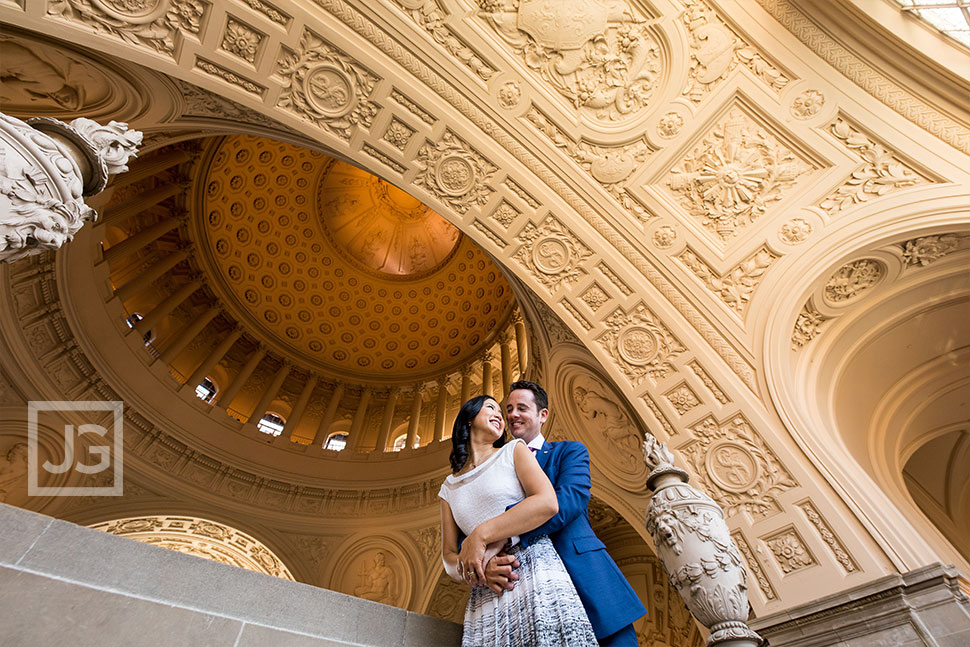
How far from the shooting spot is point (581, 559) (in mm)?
2369

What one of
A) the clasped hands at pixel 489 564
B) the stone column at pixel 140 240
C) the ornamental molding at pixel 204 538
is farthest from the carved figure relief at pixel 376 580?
the clasped hands at pixel 489 564

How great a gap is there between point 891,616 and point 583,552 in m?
5.47

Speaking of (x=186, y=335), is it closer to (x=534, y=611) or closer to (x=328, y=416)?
(x=328, y=416)

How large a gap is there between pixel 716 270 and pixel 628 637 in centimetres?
705

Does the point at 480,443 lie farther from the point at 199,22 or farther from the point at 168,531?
the point at 168,531

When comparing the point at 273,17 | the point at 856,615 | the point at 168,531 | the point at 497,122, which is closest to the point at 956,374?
the point at 856,615

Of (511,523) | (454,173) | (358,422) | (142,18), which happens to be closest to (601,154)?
(454,173)

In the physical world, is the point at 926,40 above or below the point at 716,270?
above

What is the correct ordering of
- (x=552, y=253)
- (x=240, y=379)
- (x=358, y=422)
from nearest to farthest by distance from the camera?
(x=552, y=253)
(x=240, y=379)
(x=358, y=422)

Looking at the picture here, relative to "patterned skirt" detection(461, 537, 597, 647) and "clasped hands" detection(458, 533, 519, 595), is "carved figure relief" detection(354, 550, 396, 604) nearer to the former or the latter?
"patterned skirt" detection(461, 537, 597, 647)

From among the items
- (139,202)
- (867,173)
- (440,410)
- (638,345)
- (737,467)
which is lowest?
(737,467)

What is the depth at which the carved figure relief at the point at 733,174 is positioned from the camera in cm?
797

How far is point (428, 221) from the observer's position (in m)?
19.5

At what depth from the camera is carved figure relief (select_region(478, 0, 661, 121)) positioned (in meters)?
7.57
